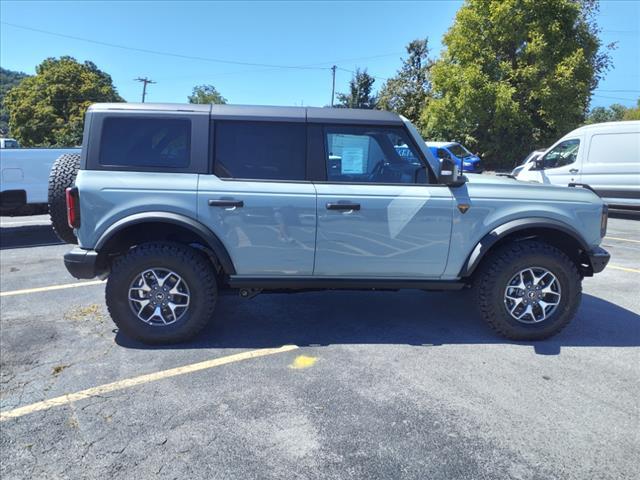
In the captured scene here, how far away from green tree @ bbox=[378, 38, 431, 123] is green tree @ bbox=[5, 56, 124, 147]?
3022cm

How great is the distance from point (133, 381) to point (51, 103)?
53062mm

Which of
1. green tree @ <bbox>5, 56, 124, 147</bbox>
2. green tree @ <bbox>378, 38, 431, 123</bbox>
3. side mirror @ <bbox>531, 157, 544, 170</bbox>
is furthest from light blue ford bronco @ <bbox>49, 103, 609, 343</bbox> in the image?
green tree @ <bbox>5, 56, 124, 147</bbox>

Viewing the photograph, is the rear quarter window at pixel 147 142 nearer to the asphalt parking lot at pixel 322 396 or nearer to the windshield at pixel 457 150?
the asphalt parking lot at pixel 322 396

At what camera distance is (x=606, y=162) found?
11.3m

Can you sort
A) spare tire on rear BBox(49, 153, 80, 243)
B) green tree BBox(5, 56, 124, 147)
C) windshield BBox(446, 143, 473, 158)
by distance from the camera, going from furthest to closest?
green tree BBox(5, 56, 124, 147) < windshield BBox(446, 143, 473, 158) < spare tire on rear BBox(49, 153, 80, 243)

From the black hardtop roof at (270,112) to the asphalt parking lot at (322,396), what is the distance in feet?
6.15

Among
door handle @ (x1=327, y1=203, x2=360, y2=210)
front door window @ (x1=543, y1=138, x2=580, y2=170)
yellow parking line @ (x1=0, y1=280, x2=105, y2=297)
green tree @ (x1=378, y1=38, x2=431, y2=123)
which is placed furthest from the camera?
green tree @ (x1=378, y1=38, x2=431, y2=123)

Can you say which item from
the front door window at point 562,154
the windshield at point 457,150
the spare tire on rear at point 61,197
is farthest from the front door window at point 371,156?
the windshield at point 457,150

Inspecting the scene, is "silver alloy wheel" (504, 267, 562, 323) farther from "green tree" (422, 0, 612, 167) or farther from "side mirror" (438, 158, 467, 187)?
"green tree" (422, 0, 612, 167)

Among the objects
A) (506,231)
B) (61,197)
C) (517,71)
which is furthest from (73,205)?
(517,71)

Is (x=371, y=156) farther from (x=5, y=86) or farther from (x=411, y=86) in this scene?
(x=5, y=86)

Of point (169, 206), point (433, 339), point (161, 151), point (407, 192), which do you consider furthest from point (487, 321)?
point (161, 151)

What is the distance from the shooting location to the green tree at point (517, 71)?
18906mm

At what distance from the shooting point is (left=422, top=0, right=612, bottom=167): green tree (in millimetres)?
18906
